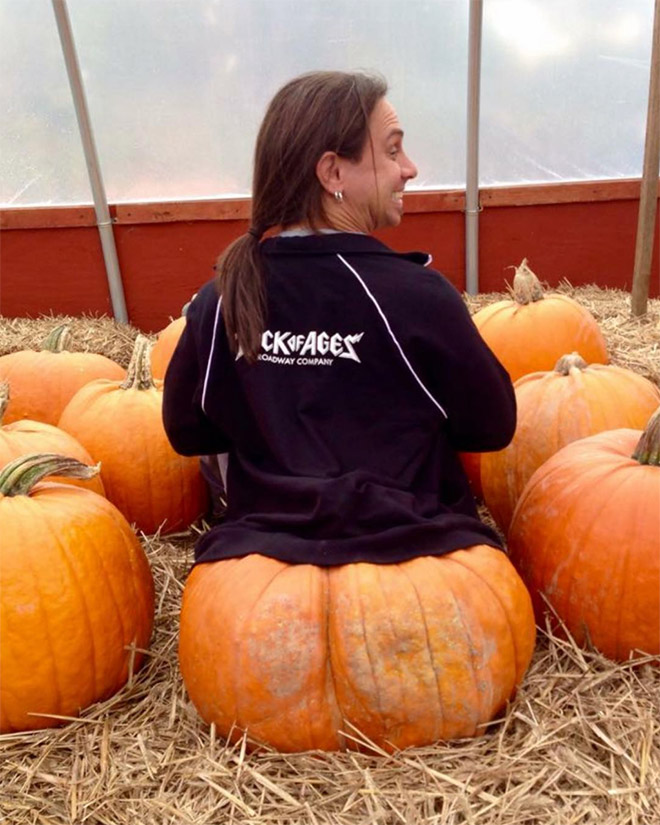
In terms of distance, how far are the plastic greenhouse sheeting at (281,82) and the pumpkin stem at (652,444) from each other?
4.29 metres

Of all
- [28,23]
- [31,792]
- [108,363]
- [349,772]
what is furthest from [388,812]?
[28,23]

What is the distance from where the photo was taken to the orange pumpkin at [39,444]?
238 centimetres

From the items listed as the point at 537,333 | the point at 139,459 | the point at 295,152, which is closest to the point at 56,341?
the point at 139,459

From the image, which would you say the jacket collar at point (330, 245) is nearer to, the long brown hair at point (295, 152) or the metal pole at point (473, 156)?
the long brown hair at point (295, 152)

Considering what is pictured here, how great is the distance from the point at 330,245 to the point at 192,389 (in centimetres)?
51

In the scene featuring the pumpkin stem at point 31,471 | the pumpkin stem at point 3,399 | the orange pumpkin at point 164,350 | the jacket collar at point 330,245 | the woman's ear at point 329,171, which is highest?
the woman's ear at point 329,171

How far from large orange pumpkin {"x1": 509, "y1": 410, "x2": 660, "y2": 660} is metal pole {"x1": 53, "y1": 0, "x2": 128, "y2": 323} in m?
4.39

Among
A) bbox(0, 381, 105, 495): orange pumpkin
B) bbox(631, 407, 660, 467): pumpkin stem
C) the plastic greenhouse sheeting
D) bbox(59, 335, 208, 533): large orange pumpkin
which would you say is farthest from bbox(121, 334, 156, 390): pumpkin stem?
the plastic greenhouse sheeting

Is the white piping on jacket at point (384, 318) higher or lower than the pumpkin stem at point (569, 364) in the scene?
higher

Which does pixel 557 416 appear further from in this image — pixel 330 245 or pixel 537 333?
pixel 330 245

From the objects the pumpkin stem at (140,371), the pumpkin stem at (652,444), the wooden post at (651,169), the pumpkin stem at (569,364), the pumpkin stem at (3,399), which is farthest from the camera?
the wooden post at (651,169)

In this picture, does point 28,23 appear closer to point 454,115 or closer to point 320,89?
point 454,115

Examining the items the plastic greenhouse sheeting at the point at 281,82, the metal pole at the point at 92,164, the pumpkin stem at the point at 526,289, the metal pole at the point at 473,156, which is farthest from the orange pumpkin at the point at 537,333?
the metal pole at the point at 92,164

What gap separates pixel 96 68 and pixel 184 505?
4.01 m
